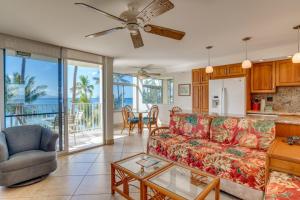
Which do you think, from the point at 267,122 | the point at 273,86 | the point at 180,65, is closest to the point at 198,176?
the point at 267,122

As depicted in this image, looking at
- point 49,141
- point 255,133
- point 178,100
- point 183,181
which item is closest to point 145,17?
point 183,181

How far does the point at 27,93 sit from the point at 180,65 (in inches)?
182

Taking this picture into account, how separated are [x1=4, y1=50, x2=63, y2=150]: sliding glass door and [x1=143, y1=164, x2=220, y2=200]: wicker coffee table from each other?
2.83m

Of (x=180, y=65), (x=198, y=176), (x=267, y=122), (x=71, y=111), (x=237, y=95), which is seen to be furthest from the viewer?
(x=180, y=65)

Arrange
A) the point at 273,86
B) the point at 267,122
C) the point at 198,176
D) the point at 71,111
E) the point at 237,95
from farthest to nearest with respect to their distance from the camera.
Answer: the point at 71,111, the point at 237,95, the point at 273,86, the point at 267,122, the point at 198,176

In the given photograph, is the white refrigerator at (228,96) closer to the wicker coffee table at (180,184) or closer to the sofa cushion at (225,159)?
the sofa cushion at (225,159)

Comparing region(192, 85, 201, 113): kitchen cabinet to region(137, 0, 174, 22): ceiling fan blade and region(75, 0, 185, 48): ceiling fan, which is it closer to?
region(75, 0, 185, 48): ceiling fan

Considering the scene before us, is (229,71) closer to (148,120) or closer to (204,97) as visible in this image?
(204,97)

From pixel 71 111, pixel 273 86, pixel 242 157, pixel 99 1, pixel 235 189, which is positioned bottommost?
pixel 235 189

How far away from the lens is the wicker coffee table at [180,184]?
1611 millimetres

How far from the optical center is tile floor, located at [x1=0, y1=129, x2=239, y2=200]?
2.21 metres

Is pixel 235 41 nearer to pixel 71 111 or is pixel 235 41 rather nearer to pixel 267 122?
pixel 267 122

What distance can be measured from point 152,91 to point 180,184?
6423mm

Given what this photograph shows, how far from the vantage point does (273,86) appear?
408cm
